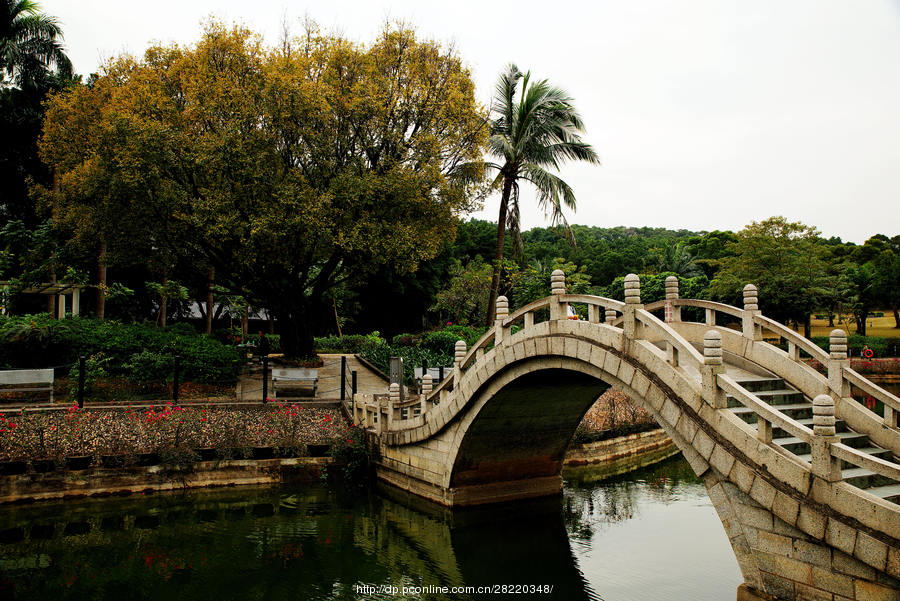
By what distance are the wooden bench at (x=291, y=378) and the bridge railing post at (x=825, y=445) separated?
13.9 m

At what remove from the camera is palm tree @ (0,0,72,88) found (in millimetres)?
25812

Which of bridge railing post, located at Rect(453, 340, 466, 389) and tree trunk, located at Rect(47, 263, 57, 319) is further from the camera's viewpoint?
tree trunk, located at Rect(47, 263, 57, 319)

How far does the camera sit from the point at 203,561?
1080 centimetres

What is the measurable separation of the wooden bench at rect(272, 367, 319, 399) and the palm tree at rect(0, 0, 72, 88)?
20.5m

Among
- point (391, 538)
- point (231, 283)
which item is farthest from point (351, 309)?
point (391, 538)

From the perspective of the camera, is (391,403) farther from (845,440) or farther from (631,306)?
(845,440)

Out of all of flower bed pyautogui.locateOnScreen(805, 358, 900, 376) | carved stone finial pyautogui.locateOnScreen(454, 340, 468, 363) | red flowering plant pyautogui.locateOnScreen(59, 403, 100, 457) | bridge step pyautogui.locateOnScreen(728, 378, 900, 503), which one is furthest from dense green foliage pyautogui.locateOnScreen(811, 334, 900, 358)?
red flowering plant pyautogui.locateOnScreen(59, 403, 100, 457)

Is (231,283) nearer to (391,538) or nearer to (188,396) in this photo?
(188,396)

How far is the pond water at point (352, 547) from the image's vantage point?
9828 mm

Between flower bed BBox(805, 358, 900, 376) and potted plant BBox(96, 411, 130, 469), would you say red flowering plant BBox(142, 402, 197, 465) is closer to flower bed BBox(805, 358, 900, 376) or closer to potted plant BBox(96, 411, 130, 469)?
potted plant BBox(96, 411, 130, 469)

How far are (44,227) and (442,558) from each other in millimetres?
21909

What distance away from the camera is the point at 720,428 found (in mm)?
7578

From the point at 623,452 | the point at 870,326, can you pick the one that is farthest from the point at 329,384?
the point at 870,326

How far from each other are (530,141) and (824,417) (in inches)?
790
